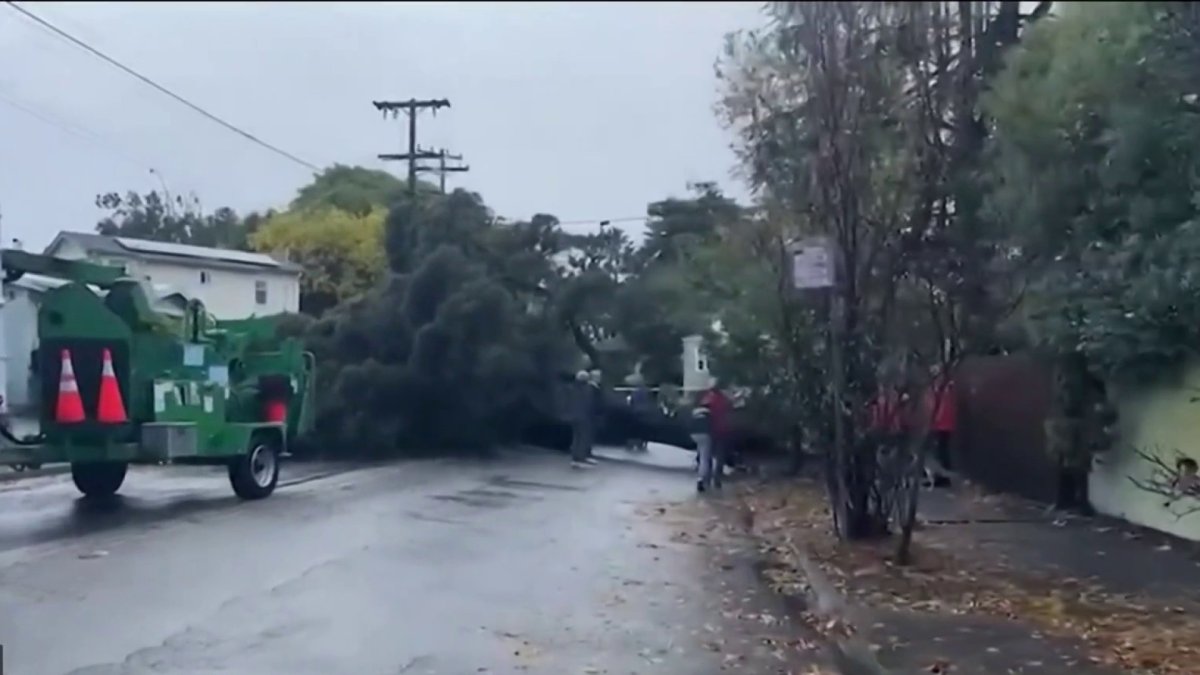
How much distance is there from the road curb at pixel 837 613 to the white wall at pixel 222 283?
32.7ft

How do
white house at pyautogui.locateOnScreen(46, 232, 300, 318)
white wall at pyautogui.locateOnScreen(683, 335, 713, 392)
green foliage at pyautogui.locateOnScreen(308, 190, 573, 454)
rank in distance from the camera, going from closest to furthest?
white house at pyautogui.locateOnScreen(46, 232, 300, 318), white wall at pyautogui.locateOnScreen(683, 335, 713, 392), green foliage at pyautogui.locateOnScreen(308, 190, 573, 454)

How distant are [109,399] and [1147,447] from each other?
1106 cm

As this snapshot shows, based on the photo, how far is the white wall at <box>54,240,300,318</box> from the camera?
2092 centimetres

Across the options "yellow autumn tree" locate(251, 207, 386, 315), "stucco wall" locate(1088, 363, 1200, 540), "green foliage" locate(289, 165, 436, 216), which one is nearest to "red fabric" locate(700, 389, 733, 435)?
"stucco wall" locate(1088, 363, 1200, 540)

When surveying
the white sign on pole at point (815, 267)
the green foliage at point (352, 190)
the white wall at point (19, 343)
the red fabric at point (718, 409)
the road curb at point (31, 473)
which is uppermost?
the green foliage at point (352, 190)

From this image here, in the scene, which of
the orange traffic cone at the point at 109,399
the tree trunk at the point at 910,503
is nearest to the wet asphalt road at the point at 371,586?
the orange traffic cone at the point at 109,399

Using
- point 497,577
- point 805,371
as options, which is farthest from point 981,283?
point 497,577

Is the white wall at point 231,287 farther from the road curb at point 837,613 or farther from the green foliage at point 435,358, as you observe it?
the road curb at point 837,613

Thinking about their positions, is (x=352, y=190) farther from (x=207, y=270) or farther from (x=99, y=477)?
(x=99, y=477)

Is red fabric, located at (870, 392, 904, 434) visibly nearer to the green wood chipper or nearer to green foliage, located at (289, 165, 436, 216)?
the green wood chipper

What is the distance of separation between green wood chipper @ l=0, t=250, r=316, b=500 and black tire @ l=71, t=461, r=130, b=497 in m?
0.01

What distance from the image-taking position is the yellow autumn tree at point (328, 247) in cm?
3512

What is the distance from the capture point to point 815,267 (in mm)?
12898

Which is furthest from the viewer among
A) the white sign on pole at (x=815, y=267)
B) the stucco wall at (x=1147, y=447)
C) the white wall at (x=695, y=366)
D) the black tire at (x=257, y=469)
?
the white wall at (x=695, y=366)
